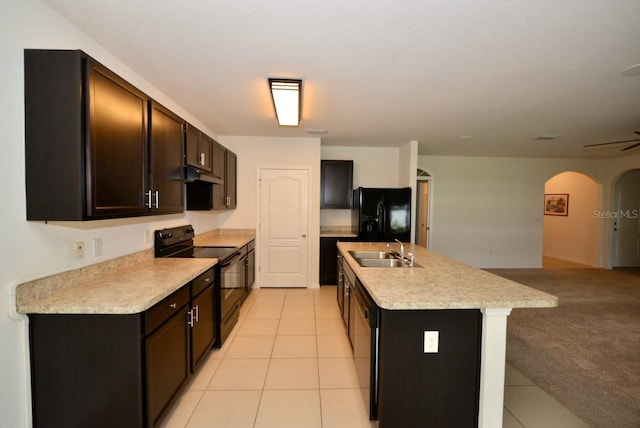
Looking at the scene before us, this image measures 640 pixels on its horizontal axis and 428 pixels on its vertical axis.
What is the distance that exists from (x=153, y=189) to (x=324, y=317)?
2.44 meters

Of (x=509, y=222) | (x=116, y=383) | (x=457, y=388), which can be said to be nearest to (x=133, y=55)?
(x=116, y=383)

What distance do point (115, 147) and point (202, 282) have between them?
1213mm

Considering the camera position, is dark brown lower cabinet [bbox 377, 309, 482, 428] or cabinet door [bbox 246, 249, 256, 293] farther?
cabinet door [bbox 246, 249, 256, 293]

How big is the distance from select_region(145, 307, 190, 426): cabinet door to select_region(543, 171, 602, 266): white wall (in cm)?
871

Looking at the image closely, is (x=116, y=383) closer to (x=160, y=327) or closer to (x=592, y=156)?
(x=160, y=327)

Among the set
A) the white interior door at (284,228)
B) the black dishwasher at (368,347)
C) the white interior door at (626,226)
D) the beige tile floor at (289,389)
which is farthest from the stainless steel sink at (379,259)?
the white interior door at (626,226)

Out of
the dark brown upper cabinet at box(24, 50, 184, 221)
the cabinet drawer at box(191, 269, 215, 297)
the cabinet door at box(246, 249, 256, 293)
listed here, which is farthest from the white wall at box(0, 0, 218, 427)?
the cabinet door at box(246, 249, 256, 293)

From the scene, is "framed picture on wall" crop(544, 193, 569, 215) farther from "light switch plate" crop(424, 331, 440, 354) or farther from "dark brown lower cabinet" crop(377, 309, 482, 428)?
"light switch plate" crop(424, 331, 440, 354)

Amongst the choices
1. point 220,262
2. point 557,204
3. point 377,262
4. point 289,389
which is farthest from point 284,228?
point 557,204

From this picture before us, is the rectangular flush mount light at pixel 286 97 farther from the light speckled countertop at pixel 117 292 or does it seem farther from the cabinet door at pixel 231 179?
the light speckled countertop at pixel 117 292

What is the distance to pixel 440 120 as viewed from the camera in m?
3.67

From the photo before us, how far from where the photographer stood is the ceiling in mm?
1604

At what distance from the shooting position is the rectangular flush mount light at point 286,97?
2.48 meters

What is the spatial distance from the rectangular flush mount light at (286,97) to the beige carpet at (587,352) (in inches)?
126
